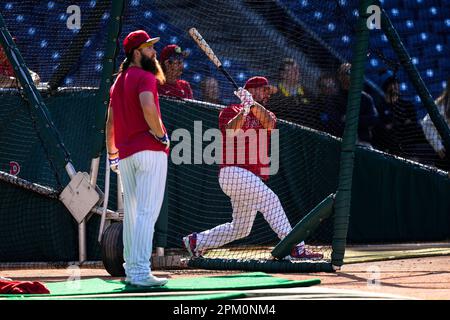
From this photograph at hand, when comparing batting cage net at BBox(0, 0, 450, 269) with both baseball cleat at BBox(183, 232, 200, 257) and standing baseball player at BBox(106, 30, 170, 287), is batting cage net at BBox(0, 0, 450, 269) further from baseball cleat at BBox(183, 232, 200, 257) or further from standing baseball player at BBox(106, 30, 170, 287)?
standing baseball player at BBox(106, 30, 170, 287)

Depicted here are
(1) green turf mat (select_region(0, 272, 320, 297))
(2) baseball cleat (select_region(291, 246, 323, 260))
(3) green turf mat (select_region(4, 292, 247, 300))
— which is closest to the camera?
(3) green turf mat (select_region(4, 292, 247, 300))

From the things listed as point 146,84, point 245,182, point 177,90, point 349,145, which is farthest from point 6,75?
point 146,84

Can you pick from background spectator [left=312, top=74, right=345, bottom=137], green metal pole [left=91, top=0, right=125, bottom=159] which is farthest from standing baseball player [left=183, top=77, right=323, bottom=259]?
background spectator [left=312, top=74, right=345, bottom=137]

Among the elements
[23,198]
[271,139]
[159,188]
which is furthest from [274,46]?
[159,188]

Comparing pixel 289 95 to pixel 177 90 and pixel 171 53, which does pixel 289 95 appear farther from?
pixel 171 53

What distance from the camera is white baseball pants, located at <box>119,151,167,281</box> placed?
25.4ft

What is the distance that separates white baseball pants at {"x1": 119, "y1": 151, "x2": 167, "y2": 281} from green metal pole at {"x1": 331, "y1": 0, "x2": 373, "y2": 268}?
6.42 ft

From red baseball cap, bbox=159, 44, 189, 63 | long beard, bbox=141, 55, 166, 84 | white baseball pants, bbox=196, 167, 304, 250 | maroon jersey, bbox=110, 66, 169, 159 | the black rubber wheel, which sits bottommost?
the black rubber wheel

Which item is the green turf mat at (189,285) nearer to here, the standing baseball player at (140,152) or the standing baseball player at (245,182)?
the standing baseball player at (140,152)

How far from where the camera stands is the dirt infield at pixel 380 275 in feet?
25.2

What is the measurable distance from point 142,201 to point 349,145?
2220 millimetres

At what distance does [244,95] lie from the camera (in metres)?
10.1

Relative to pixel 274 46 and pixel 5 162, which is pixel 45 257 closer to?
pixel 5 162

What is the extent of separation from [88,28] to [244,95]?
236cm
